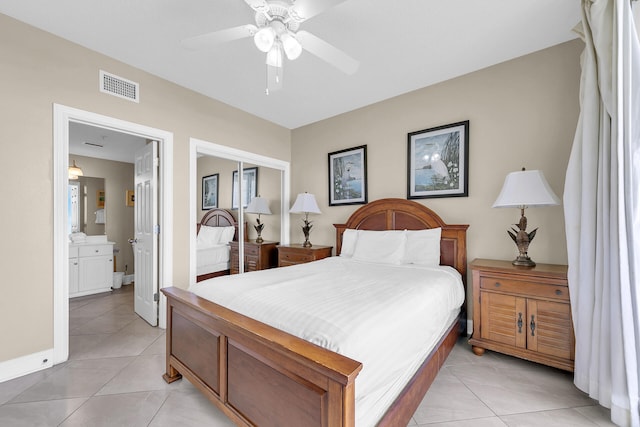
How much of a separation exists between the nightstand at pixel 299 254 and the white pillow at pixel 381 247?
0.59 metres

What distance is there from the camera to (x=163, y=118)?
2949 millimetres

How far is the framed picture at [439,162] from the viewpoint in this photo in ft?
9.46

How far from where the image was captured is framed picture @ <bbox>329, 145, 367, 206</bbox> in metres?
3.67

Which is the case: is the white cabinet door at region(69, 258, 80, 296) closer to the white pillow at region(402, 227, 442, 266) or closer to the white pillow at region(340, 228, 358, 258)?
the white pillow at region(340, 228, 358, 258)

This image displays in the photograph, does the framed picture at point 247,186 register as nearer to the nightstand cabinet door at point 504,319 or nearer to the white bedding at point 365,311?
the white bedding at point 365,311

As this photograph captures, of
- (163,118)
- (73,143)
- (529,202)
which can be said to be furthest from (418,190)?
(73,143)

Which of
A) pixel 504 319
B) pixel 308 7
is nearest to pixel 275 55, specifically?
pixel 308 7

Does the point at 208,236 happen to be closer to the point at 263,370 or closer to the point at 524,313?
the point at 263,370

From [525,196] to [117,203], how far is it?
21.1 ft

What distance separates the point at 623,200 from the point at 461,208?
1367mm

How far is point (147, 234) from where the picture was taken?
10.2 feet

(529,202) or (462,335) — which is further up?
(529,202)

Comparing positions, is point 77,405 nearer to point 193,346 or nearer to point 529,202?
point 193,346


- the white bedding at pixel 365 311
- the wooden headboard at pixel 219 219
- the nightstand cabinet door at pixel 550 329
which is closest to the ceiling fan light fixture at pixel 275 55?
the white bedding at pixel 365 311
